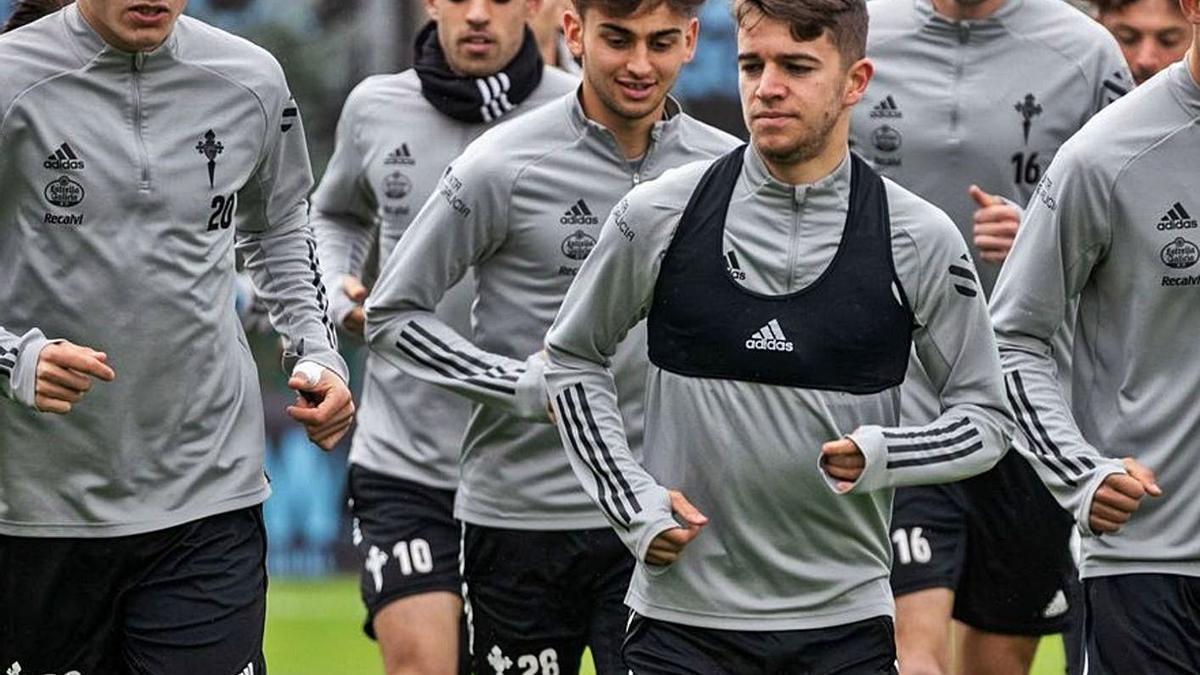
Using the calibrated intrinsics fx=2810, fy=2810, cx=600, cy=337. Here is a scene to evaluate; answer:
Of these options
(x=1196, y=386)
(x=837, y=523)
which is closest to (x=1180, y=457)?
(x=1196, y=386)

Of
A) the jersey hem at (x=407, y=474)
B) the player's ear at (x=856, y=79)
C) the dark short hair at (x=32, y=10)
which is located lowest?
the jersey hem at (x=407, y=474)

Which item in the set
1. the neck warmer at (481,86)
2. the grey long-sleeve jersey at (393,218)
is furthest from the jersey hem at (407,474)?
the neck warmer at (481,86)

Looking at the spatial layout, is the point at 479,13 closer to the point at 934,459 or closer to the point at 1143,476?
the point at 934,459

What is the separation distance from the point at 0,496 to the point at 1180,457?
2885 mm

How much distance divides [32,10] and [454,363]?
1.45m

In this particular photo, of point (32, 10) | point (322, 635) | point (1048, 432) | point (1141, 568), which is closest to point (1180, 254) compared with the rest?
point (1048, 432)

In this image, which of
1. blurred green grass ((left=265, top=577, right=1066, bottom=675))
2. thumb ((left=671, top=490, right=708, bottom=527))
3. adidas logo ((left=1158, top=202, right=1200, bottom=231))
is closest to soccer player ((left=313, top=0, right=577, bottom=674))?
thumb ((left=671, top=490, right=708, bottom=527))

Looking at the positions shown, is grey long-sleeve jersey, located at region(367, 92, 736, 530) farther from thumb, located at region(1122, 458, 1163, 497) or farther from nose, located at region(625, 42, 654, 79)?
thumb, located at region(1122, 458, 1163, 497)

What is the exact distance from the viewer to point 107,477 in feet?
22.8

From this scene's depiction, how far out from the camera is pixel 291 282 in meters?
7.46

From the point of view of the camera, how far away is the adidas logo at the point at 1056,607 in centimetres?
884

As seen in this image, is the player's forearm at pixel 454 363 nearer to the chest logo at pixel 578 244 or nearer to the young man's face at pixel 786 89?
the chest logo at pixel 578 244

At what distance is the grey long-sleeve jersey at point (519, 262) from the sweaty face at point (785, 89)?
51.2 inches

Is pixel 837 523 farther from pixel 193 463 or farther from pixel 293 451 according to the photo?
A: pixel 293 451
